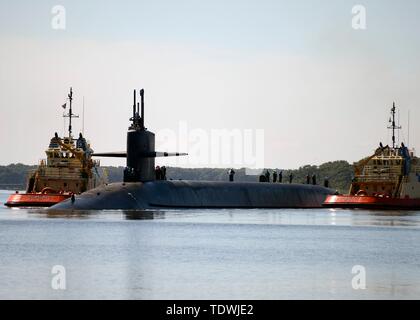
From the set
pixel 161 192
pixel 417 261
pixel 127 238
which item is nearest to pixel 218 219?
pixel 161 192

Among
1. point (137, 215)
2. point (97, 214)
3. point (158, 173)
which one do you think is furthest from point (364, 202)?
point (97, 214)

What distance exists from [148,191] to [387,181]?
24970 millimetres

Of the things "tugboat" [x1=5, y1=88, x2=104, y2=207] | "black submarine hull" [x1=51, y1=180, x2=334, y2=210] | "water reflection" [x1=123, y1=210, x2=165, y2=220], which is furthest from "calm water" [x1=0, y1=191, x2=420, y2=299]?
"tugboat" [x1=5, y1=88, x2=104, y2=207]

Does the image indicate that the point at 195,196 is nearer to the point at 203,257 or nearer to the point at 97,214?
the point at 97,214

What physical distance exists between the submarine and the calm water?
5.37ft

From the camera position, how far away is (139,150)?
58.0 meters

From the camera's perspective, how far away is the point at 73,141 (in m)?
73.3

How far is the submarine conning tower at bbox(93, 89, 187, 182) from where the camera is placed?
57.7 metres

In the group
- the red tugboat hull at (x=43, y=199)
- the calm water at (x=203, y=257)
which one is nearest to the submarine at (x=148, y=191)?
the calm water at (x=203, y=257)

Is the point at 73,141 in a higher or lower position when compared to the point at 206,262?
higher

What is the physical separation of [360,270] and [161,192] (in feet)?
101

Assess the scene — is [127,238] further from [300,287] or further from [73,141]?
[73,141]

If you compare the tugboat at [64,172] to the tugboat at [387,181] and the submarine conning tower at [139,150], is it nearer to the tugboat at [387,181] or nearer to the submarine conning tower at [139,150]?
the submarine conning tower at [139,150]
